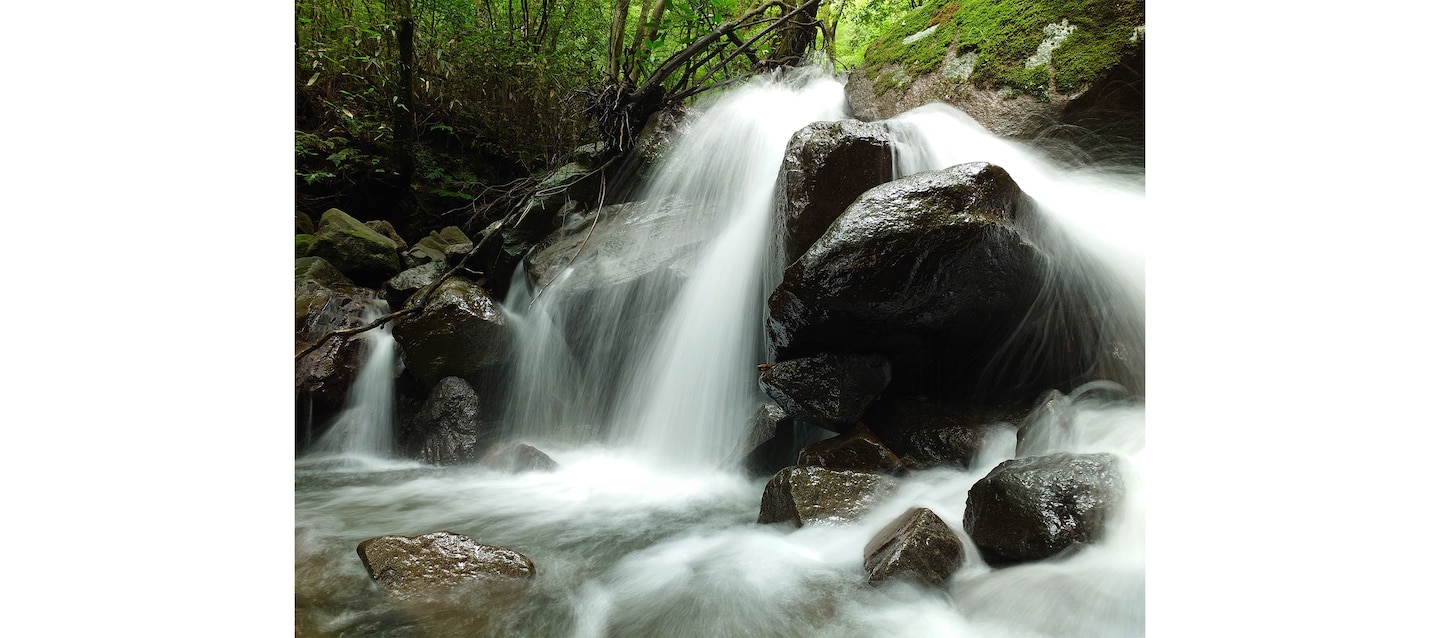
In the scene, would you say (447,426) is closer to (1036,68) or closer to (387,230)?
(387,230)

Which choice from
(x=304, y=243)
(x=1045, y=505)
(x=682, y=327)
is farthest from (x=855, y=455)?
(x=304, y=243)

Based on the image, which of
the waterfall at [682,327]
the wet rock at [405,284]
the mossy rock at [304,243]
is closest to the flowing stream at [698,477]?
the waterfall at [682,327]

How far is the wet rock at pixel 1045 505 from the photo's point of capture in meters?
1.80

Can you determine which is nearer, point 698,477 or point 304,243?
point 698,477

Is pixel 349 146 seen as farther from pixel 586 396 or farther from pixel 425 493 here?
pixel 425 493

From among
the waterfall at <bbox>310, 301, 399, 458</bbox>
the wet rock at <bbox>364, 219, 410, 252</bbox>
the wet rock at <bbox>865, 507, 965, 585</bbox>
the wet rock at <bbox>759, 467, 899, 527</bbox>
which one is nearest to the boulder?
the wet rock at <bbox>759, 467, 899, 527</bbox>

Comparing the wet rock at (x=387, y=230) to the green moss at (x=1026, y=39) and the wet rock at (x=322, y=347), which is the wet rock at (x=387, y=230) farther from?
the green moss at (x=1026, y=39)

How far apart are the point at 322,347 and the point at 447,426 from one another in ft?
3.61

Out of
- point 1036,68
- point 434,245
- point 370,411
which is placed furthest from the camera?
point 434,245

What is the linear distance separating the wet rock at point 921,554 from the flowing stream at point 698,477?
41mm

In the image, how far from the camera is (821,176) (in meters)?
2.96

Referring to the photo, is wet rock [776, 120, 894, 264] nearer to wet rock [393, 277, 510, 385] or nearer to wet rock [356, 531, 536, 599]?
wet rock [356, 531, 536, 599]

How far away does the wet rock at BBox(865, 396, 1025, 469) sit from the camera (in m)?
2.77
